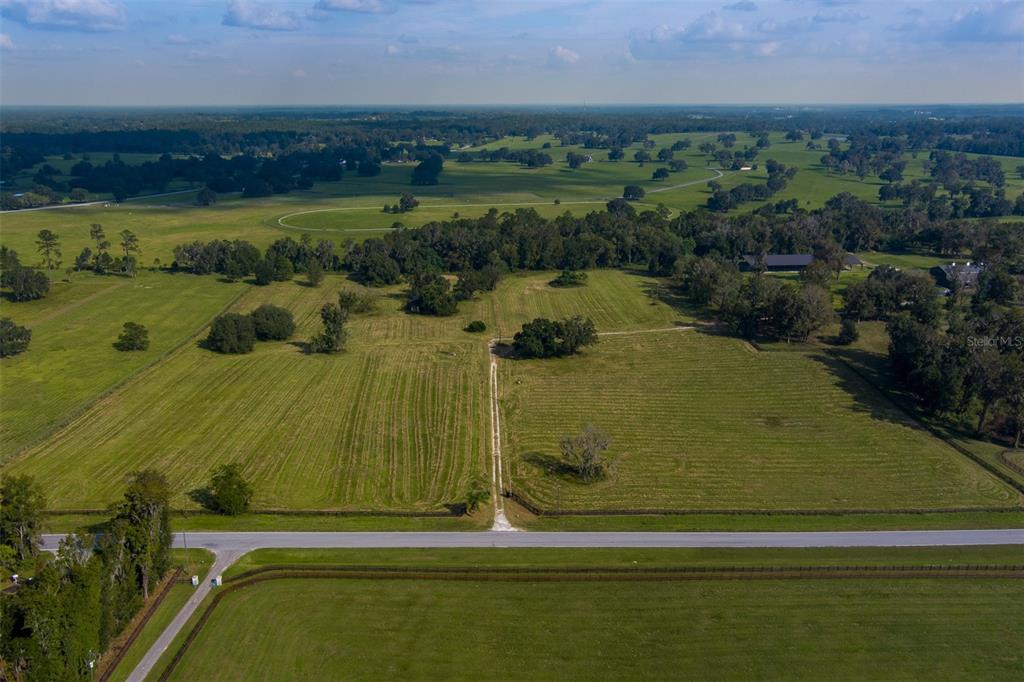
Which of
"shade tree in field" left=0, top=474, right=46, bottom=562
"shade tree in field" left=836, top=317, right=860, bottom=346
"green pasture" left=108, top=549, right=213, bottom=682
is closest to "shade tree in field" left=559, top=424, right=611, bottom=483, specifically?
"green pasture" left=108, top=549, right=213, bottom=682

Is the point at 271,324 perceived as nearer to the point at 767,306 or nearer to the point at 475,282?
the point at 475,282

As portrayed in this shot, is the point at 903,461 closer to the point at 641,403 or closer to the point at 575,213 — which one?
the point at 641,403

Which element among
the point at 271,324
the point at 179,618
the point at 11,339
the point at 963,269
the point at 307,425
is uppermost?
the point at 963,269

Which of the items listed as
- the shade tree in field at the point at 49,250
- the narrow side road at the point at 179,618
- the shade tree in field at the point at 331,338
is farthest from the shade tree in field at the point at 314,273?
the narrow side road at the point at 179,618

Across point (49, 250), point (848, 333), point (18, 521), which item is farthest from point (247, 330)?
point (848, 333)

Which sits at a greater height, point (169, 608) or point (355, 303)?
point (355, 303)

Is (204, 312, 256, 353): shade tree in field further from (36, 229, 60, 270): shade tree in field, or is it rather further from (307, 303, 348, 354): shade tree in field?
(36, 229, 60, 270): shade tree in field
